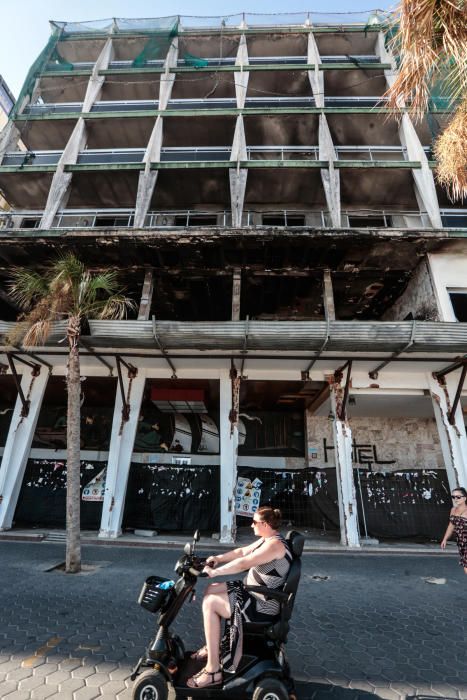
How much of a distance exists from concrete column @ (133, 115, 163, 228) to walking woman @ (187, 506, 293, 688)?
1104 centimetres

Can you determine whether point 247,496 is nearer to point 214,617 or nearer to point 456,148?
point 214,617

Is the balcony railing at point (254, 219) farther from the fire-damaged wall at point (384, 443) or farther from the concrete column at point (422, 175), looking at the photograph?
the fire-damaged wall at point (384, 443)

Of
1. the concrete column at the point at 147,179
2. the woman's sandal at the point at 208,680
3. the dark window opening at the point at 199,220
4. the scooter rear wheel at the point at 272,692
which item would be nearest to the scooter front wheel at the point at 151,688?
the woman's sandal at the point at 208,680

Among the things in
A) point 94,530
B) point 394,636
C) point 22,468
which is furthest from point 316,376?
point 22,468

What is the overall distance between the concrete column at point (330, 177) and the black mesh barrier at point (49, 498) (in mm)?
12051

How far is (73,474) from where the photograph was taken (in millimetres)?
7316

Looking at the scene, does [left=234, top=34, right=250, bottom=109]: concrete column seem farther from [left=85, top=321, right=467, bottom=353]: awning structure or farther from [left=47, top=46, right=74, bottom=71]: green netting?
[left=85, top=321, right=467, bottom=353]: awning structure

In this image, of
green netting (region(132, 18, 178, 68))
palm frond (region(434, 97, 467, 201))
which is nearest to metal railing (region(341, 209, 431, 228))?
palm frond (region(434, 97, 467, 201))

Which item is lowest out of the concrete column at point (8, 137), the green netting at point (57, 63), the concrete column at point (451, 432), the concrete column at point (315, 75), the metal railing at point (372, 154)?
the concrete column at point (451, 432)

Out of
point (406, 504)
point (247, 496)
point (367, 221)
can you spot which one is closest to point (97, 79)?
A: point (367, 221)

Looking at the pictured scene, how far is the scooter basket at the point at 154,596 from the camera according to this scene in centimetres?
277

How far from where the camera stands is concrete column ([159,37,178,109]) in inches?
598

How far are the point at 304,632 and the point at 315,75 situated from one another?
64.7ft

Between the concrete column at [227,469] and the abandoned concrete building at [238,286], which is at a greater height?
the abandoned concrete building at [238,286]
